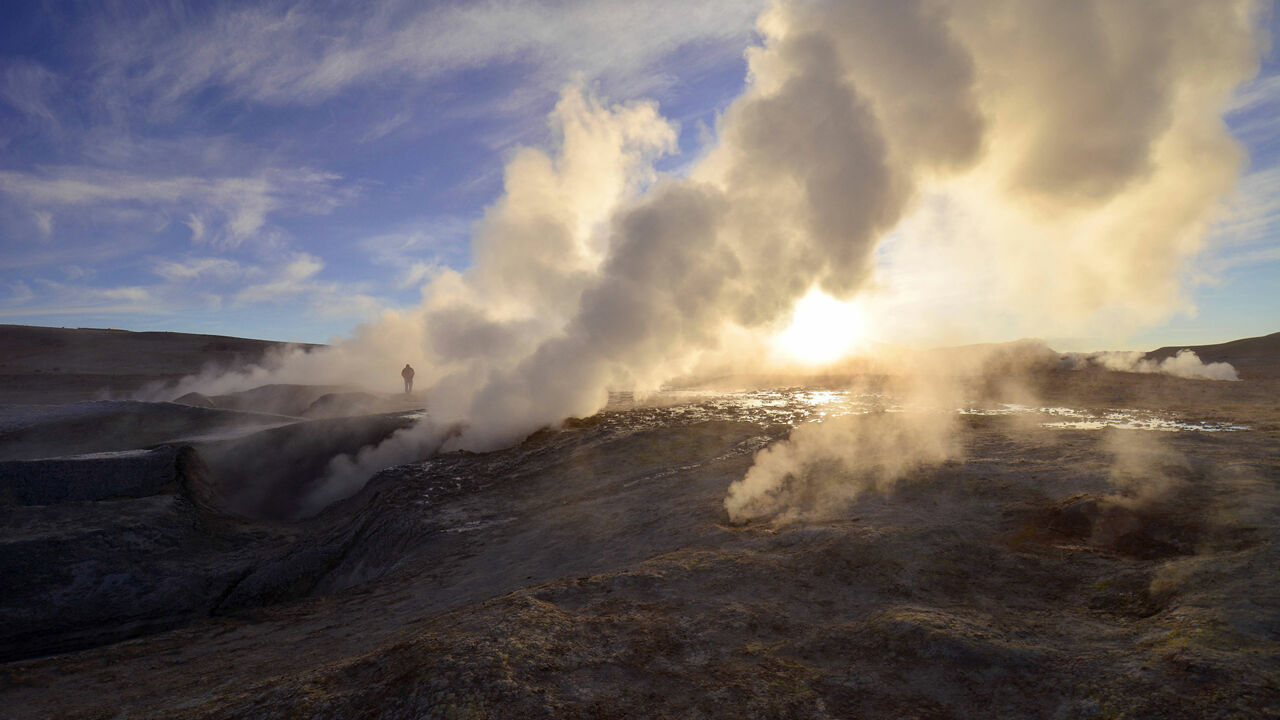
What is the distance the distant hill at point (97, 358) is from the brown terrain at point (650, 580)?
27.0 m

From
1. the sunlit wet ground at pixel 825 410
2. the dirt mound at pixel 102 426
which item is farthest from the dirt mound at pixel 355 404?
the sunlit wet ground at pixel 825 410

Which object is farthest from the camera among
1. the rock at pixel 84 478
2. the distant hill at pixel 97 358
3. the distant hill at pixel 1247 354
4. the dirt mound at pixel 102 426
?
the distant hill at pixel 97 358

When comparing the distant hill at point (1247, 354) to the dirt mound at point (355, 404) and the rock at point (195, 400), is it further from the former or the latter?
the rock at point (195, 400)

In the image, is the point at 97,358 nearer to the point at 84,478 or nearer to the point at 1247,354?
the point at 84,478

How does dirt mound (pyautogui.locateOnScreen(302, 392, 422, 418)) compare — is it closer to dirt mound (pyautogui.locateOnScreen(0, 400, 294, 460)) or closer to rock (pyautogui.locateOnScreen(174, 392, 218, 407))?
rock (pyautogui.locateOnScreen(174, 392, 218, 407))

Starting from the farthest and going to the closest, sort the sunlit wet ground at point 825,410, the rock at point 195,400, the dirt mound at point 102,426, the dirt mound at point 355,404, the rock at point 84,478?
the rock at point 195,400 → the dirt mound at point 355,404 → the dirt mound at point 102,426 → the sunlit wet ground at point 825,410 → the rock at point 84,478

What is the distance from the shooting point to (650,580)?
18.7 ft

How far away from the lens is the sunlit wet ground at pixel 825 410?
1238cm

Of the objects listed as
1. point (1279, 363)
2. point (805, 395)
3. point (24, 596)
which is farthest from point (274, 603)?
point (1279, 363)

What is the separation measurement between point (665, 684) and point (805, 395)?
1726 cm

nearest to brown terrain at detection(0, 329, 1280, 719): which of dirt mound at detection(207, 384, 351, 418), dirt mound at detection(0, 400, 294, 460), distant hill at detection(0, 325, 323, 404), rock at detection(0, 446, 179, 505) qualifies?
rock at detection(0, 446, 179, 505)

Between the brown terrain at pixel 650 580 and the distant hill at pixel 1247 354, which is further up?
the distant hill at pixel 1247 354

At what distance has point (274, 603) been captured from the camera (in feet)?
28.9

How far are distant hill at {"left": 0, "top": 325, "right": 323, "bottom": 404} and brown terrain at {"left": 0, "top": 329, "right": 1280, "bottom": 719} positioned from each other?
27.0m
